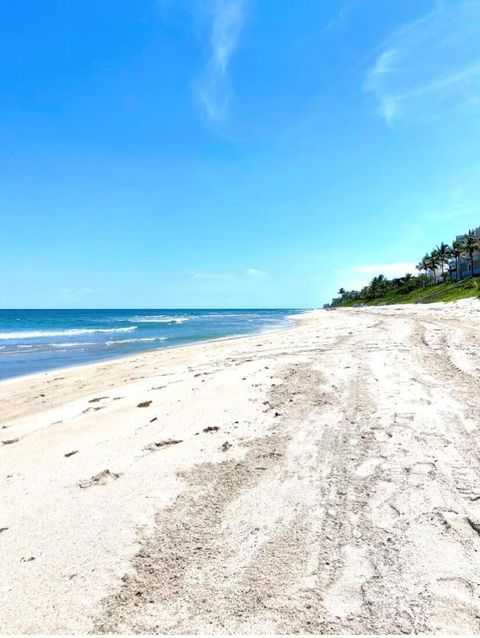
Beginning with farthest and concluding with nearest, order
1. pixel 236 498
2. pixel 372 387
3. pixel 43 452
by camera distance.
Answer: pixel 372 387 → pixel 43 452 → pixel 236 498

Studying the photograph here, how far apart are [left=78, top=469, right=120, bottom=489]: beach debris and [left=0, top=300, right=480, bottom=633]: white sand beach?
25mm

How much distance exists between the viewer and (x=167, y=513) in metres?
4.09

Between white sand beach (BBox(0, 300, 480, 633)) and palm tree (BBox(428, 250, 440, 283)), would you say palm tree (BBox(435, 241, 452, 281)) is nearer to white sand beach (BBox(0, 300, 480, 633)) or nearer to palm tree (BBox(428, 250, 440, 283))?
palm tree (BBox(428, 250, 440, 283))

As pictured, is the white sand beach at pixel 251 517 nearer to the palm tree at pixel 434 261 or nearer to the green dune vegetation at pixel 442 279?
the green dune vegetation at pixel 442 279

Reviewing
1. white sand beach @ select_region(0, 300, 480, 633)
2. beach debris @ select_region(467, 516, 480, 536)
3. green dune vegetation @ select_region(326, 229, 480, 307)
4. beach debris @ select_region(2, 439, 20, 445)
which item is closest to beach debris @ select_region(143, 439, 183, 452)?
white sand beach @ select_region(0, 300, 480, 633)

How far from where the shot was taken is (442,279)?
337 feet

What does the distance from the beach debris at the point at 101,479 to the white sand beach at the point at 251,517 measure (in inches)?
1.0

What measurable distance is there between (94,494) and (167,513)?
3.59 feet

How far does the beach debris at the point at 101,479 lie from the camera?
16.1ft

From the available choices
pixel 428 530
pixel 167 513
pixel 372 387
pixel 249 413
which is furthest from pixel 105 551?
pixel 372 387

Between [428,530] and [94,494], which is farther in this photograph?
[94,494]

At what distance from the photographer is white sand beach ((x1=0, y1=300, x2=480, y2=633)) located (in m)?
2.81

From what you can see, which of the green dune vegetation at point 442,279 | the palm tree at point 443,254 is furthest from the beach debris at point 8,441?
the palm tree at point 443,254

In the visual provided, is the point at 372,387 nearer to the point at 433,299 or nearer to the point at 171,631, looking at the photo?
the point at 171,631
